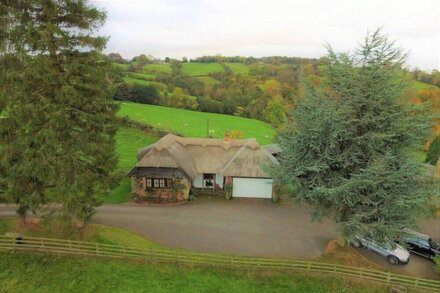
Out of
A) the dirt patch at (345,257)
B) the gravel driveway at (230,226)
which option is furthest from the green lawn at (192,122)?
the dirt patch at (345,257)

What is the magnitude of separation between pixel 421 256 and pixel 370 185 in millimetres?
9649

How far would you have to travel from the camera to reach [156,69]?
10825cm

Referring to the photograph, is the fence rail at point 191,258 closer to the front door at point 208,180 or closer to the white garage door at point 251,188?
the white garage door at point 251,188

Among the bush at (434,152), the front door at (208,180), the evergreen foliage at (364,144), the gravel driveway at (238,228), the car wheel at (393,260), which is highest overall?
the evergreen foliage at (364,144)

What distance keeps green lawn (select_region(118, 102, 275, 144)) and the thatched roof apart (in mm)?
22568

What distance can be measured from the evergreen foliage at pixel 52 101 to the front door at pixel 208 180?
43.9ft

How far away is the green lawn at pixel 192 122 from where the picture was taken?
59156mm

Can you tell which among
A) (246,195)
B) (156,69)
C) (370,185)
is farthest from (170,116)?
(370,185)

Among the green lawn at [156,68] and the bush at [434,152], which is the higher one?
the green lawn at [156,68]

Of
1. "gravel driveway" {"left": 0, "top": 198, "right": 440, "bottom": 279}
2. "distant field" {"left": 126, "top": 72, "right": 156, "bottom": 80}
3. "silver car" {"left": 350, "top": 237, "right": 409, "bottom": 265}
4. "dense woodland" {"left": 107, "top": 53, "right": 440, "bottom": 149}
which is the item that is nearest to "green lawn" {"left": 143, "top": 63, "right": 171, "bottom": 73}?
"dense woodland" {"left": 107, "top": 53, "right": 440, "bottom": 149}

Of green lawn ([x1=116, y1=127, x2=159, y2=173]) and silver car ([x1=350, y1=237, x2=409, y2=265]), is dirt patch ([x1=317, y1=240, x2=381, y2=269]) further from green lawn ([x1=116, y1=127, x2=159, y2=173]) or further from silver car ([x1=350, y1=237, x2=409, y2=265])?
green lawn ([x1=116, y1=127, x2=159, y2=173])

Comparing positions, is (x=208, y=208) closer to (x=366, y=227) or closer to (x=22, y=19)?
(x=366, y=227)

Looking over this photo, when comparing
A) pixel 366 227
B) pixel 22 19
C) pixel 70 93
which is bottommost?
pixel 366 227

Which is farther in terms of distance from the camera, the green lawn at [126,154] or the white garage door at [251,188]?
the white garage door at [251,188]
